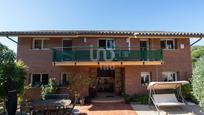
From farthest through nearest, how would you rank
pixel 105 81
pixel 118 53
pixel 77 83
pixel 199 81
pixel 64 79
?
pixel 105 81 → pixel 64 79 → pixel 118 53 → pixel 77 83 → pixel 199 81

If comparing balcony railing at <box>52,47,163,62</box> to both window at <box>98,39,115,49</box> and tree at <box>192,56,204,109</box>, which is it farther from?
tree at <box>192,56,204,109</box>

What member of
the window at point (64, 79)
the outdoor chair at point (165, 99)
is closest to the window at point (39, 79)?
the window at point (64, 79)

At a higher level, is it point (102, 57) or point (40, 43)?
point (40, 43)

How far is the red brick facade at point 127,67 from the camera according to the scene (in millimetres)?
19219

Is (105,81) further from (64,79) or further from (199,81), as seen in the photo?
(199,81)

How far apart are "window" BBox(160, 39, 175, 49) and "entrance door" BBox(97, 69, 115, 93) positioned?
6525 mm

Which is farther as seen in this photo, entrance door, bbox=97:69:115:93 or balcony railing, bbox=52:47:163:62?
entrance door, bbox=97:69:115:93

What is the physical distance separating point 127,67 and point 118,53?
228 cm

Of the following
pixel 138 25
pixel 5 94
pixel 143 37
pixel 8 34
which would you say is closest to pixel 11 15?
pixel 8 34

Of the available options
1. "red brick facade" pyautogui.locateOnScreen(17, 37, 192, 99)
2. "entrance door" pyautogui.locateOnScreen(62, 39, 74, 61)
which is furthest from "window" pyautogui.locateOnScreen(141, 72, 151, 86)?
"entrance door" pyautogui.locateOnScreen(62, 39, 74, 61)

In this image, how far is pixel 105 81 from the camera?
80.7ft

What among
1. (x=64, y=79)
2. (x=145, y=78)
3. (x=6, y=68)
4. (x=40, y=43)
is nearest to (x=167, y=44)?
(x=145, y=78)

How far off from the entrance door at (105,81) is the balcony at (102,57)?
623cm

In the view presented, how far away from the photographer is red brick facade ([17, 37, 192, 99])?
19219 millimetres
